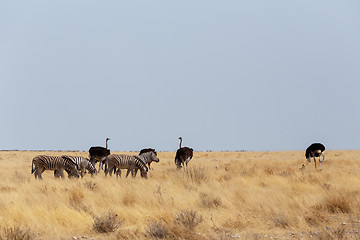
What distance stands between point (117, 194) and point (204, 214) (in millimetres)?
3501

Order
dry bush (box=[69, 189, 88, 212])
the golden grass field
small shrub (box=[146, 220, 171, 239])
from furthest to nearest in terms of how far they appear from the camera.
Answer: dry bush (box=[69, 189, 88, 212]), the golden grass field, small shrub (box=[146, 220, 171, 239])

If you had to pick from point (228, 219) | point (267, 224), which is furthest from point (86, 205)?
point (267, 224)

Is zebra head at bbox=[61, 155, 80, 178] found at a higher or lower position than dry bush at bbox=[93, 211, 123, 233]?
higher

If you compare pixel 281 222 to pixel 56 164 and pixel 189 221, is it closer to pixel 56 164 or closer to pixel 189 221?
pixel 189 221

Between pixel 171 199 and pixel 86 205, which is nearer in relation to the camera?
pixel 86 205

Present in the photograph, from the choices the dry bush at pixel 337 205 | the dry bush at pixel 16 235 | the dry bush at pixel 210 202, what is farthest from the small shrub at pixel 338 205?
the dry bush at pixel 16 235

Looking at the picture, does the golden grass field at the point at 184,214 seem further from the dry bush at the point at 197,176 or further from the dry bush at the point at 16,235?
the dry bush at the point at 197,176

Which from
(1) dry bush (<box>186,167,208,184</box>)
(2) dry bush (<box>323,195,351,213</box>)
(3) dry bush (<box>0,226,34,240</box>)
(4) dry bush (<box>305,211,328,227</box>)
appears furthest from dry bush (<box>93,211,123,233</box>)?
(1) dry bush (<box>186,167,208,184</box>)

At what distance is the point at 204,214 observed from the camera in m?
10.1

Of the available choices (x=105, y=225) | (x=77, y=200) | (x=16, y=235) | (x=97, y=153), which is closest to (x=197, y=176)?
(x=77, y=200)

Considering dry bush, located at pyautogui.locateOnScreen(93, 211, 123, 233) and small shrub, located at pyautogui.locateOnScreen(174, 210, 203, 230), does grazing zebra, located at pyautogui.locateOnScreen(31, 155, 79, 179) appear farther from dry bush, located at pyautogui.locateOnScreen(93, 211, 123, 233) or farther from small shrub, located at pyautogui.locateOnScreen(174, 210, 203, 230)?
small shrub, located at pyautogui.locateOnScreen(174, 210, 203, 230)

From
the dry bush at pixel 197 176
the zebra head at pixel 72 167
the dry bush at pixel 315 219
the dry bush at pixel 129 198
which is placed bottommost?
the dry bush at pixel 315 219

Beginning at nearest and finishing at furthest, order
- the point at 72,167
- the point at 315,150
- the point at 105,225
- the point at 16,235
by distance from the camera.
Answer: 1. the point at 16,235
2. the point at 105,225
3. the point at 72,167
4. the point at 315,150

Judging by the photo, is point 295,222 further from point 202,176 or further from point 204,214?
point 202,176
